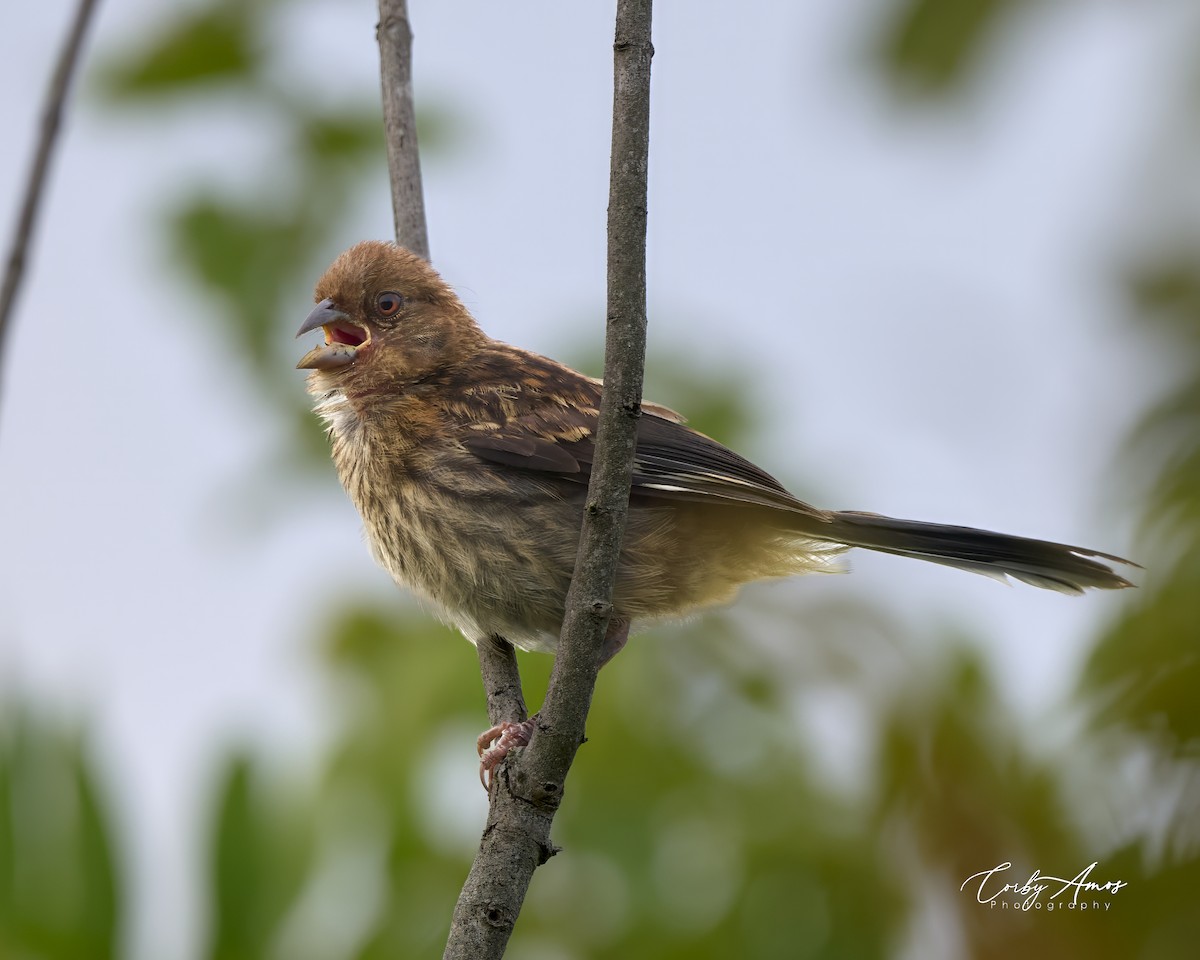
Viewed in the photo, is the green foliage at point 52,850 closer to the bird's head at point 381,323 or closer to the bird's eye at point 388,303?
the bird's head at point 381,323

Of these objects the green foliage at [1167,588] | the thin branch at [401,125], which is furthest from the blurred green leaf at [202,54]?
the green foliage at [1167,588]

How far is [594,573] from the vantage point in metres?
2.71

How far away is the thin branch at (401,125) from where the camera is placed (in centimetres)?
389

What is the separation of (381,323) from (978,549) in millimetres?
2127

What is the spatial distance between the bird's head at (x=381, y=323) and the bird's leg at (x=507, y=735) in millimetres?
1135

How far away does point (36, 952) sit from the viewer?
3.28 metres

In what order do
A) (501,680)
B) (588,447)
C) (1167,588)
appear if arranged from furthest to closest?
(588,447)
(501,680)
(1167,588)

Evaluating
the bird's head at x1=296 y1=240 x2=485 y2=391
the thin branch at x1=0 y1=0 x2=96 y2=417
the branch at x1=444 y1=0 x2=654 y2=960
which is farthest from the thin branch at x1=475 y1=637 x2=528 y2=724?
the thin branch at x1=0 y1=0 x2=96 y2=417

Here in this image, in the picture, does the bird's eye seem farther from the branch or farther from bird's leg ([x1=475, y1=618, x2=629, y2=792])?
the branch

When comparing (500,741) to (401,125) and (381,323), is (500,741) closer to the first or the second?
(381,323)

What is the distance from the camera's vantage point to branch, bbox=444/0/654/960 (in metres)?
2.52

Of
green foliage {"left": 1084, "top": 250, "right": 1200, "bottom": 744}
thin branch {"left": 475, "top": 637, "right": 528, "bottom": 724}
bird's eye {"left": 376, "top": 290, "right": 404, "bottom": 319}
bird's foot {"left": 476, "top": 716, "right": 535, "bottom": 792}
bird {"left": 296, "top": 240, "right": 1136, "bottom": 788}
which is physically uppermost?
bird's eye {"left": 376, "top": 290, "right": 404, "bottom": 319}

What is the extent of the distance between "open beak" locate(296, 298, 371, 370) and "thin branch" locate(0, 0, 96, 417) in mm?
2055

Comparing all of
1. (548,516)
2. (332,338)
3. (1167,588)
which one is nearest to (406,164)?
(332,338)
